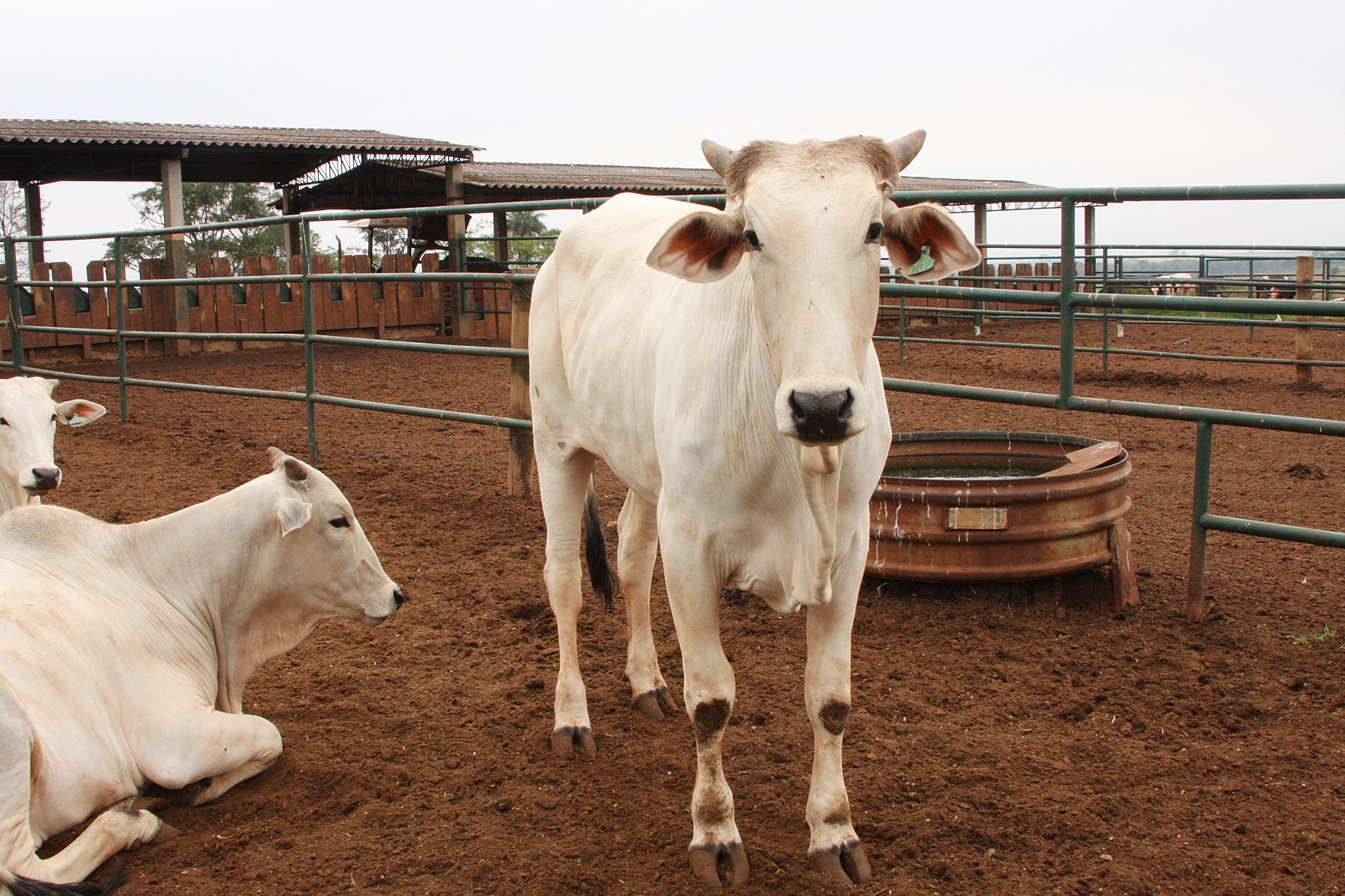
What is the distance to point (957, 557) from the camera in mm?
4031

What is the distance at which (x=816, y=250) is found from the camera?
2139mm

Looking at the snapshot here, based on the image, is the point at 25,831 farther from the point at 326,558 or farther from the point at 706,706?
the point at 706,706

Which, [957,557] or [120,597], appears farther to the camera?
[957,557]

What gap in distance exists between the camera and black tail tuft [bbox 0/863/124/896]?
90.4 inches

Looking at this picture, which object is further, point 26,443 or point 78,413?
point 78,413

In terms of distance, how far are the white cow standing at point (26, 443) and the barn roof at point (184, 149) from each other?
9823mm

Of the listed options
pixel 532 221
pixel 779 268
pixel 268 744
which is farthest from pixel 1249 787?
pixel 532 221

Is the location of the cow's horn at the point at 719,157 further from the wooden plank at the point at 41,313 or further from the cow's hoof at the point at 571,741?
the wooden plank at the point at 41,313

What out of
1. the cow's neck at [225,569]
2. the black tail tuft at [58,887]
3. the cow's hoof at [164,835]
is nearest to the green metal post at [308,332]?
the cow's neck at [225,569]

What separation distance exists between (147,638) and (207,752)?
1.31 ft

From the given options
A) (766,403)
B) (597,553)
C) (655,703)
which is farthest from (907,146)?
(597,553)

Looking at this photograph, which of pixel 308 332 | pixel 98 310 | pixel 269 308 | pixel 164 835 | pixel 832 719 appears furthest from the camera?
pixel 269 308

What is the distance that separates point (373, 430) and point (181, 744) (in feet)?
17.9

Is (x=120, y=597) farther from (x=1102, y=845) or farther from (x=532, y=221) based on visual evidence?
(x=532, y=221)
